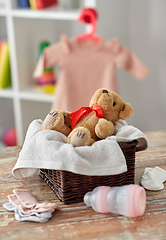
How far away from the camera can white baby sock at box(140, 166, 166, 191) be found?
89 centimetres

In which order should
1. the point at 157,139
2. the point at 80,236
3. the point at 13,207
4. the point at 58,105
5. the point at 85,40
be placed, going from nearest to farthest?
the point at 80,236 < the point at 13,207 < the point at 157,139 < the point at 85,40 < the point at 58,105

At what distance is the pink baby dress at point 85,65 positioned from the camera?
1.71 metres

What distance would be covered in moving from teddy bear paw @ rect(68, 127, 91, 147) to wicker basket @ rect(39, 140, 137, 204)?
0.24 feet

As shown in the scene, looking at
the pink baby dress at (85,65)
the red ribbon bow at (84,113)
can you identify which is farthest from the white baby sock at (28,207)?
the pink baby dress at (85,65)

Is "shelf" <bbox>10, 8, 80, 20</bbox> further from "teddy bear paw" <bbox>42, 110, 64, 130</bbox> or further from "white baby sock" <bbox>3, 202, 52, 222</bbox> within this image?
"white baby sock" <bbox>3, 202, 52, 222</bbox>

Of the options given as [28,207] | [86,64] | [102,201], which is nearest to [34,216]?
[28,207]

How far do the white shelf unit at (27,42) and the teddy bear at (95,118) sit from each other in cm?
109

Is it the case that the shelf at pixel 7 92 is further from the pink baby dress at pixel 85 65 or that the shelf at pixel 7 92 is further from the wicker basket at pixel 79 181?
the wicker basket at pixel 79 181

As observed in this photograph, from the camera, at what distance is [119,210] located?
76 centimetres

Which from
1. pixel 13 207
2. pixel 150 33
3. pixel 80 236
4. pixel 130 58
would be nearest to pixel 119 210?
pixel 80 236

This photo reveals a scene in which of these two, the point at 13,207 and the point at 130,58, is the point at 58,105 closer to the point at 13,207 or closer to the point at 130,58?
the point at 130,58

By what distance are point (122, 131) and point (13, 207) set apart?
325mm

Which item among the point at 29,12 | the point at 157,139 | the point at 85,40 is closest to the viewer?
the point at 157,139

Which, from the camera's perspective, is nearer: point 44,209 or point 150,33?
point 44,209
